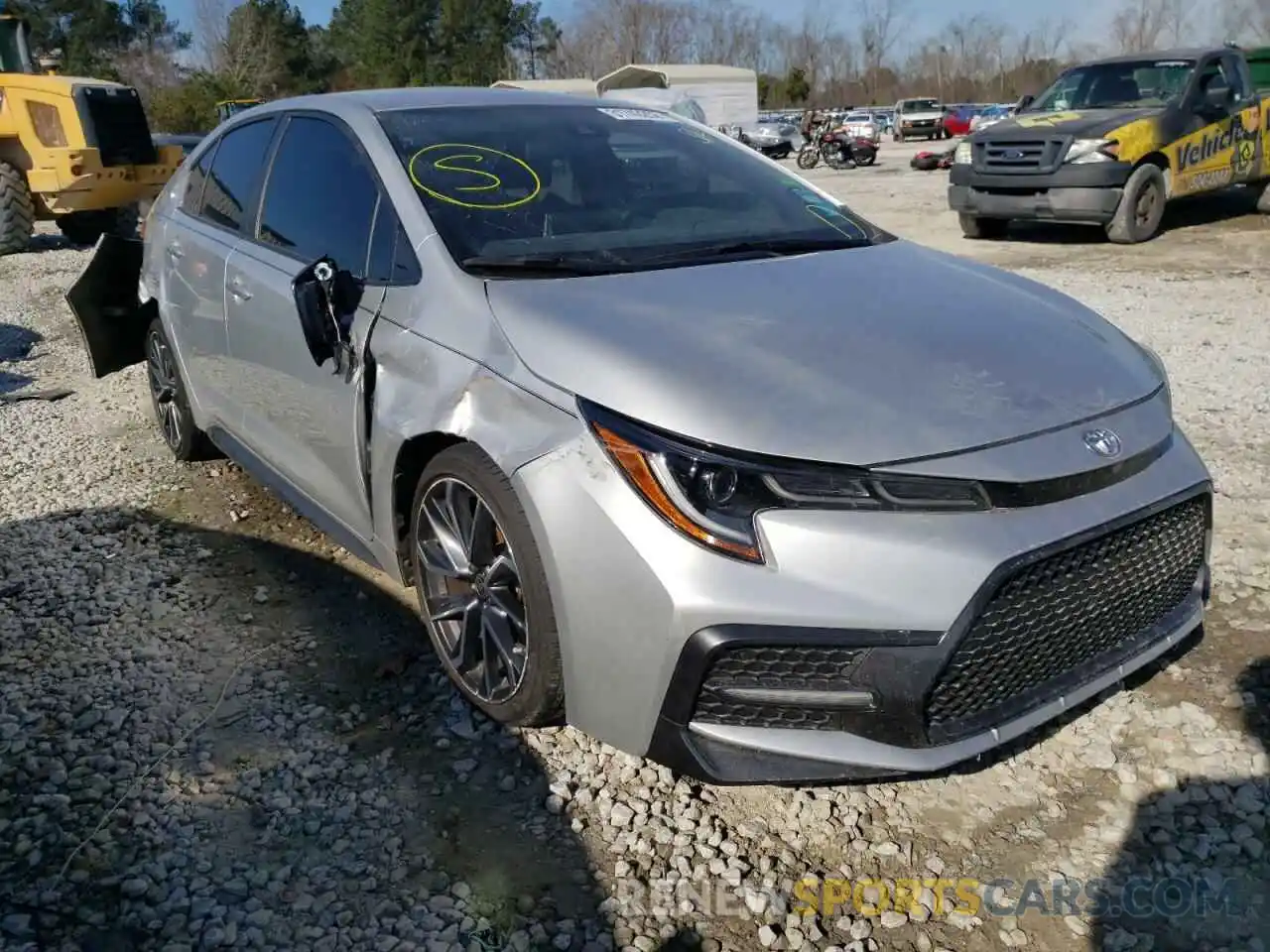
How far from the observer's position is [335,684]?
310cm

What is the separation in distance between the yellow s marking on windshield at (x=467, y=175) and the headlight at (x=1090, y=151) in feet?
29.1

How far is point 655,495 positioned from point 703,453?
13cm

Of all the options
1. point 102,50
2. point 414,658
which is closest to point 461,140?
point 414,658

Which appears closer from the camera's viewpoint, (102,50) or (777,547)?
(777,547)

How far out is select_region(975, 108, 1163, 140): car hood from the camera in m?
10.4

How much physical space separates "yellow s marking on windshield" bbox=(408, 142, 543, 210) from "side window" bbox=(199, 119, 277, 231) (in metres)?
1.08

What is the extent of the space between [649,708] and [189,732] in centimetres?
143

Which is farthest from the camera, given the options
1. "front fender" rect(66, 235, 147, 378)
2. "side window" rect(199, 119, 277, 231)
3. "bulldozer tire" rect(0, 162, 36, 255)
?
"bulldozer tire" rect(0, 162, 36, 255)

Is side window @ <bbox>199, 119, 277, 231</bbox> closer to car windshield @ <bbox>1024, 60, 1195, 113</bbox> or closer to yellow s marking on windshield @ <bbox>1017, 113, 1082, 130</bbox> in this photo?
yellow s marking on windshield @ <bbox>1017, 113, 1082, 130</bbox>

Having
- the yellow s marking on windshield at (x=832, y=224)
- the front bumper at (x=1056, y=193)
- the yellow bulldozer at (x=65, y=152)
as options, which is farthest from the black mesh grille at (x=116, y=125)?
the yellow s marking on windshield at (x=832, y=224)

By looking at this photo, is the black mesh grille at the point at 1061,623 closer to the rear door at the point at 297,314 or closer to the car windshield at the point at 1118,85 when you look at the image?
the rear door at the point at 297,314

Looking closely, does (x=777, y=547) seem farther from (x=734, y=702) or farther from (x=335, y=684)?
(x=335, y=684)

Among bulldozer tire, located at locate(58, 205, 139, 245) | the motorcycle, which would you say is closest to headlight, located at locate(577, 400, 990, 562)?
bulldozer tire, located at locate(58, 205, 139, 245)

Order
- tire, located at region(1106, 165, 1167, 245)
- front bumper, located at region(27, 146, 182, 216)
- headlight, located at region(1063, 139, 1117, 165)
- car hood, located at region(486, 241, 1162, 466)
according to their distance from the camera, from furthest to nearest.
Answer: front bumper, located at region(27, 146, 182, 216) < tire, located at region(1106, 165, 1167, 245) < headlight, located at region(1063, 139, 1117, 165) < car hood, located at region(486, 241, 1162, 466)
